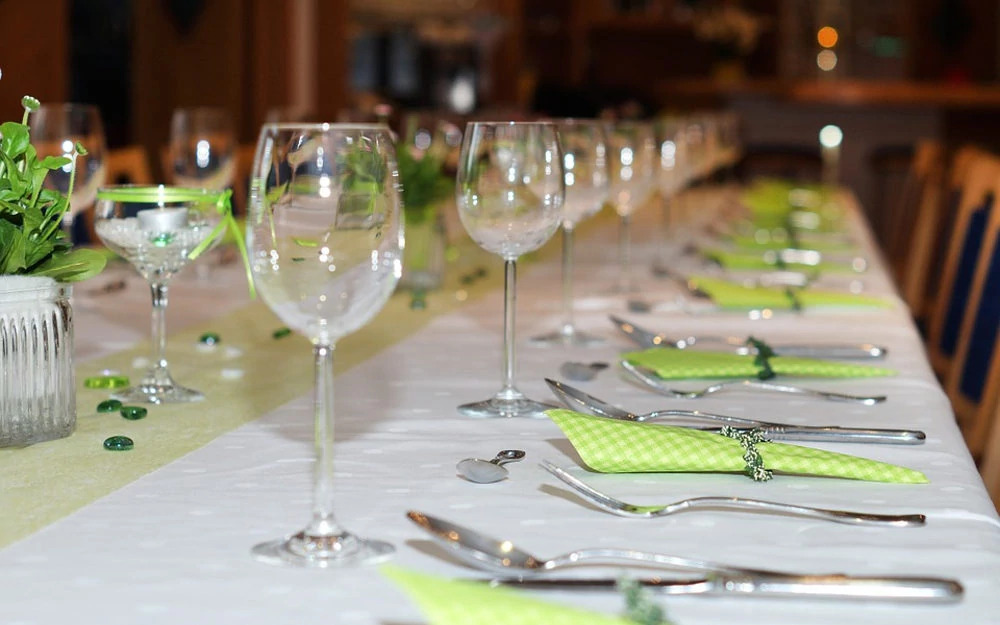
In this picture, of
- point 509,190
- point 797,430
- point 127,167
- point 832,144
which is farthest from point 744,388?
point 832,144

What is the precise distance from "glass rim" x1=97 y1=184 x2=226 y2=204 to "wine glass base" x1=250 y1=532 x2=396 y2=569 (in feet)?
1.65

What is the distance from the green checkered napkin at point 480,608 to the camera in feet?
2.04

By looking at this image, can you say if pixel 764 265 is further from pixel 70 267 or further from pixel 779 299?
pixel 70 267

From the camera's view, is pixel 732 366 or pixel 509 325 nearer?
pixel 509 325

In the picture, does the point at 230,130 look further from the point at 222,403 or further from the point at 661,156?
the point at 222,403

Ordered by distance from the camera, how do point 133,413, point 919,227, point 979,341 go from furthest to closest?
1. point 919,227
2. point 979,341
3. point 133,413

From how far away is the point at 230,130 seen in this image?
2.16m

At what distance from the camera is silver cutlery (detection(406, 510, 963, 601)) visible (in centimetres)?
70

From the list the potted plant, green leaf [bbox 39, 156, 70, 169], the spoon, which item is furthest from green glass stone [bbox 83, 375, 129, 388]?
the spoon

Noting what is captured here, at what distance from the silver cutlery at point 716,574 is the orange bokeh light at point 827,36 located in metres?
9.91

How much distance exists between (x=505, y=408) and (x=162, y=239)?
0.35m

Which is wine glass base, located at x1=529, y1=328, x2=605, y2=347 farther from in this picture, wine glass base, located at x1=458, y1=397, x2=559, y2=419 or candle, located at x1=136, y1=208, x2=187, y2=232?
candle, located at x1=136, y1=208, x2=187, y2=232

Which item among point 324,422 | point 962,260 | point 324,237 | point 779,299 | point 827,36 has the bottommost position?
point 962,260

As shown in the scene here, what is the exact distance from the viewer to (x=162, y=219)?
1206 mm
